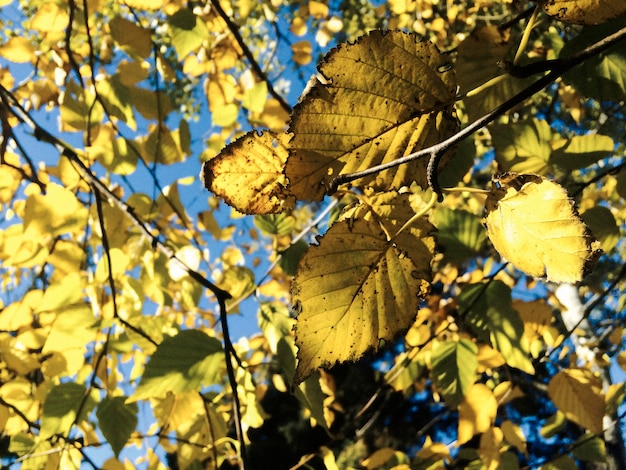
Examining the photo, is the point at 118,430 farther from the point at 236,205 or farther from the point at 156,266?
the point at 236,205

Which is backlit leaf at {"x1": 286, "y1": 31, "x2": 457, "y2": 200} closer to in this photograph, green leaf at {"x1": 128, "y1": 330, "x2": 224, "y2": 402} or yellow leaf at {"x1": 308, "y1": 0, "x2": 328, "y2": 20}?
green leaf at {"x1": 128, "y1": 330, "x2": 224, "y2": 402}

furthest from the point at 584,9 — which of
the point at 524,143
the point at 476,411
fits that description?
the point at 476,411

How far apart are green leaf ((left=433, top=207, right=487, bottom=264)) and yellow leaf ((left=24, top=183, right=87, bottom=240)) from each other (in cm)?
56

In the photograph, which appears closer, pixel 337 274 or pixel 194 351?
pixel 337 274

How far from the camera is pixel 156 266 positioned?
38.0 inches

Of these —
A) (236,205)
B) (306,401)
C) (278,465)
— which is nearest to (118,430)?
(306,401)

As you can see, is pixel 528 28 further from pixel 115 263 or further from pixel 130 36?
pixel 130 36

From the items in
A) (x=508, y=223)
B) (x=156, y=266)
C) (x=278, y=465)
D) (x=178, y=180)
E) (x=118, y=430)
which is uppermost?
(x=278, y=465)

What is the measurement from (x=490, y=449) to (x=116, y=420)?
2.15ft

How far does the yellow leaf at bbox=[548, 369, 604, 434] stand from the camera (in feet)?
2.50

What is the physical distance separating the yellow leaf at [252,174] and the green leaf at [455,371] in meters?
0.57

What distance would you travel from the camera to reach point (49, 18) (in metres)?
1.02

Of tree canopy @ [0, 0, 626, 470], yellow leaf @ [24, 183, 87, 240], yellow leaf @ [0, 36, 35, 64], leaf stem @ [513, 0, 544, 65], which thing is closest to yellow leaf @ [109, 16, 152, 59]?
tree canopy @ [0, 0, 626, 470]

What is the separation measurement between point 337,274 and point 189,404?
0.82 meters
